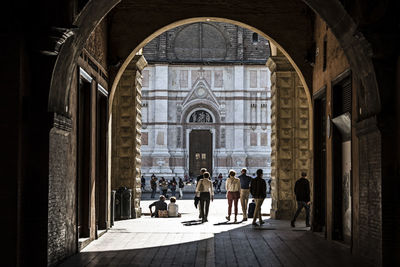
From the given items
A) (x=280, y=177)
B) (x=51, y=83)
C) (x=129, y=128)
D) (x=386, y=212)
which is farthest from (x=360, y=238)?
(x=129, y=128)

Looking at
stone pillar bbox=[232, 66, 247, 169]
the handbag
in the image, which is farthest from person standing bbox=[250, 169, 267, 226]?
stone pillar bbox=[232, 66, 247, 169]

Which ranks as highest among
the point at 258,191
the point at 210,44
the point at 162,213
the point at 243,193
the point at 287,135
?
the point at 210,44

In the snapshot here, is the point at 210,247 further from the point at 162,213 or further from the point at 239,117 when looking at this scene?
the point at 239,117

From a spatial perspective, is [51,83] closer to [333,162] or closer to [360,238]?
[360,238]

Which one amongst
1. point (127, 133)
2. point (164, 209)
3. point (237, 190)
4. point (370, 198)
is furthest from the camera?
point (164, 209)

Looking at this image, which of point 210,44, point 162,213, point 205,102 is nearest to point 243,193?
point 162,213

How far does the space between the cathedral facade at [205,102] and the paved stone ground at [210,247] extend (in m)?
27.7

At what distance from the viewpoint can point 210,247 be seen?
1158 cm

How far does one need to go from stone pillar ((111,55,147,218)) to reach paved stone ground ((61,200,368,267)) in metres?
2.54

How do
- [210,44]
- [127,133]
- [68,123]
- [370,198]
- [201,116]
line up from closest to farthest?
[370,198] → [68,123] → [127,133] → [210,44] → [201,116]

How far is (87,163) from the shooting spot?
11.9 meters

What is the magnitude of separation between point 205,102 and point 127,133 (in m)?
25.6

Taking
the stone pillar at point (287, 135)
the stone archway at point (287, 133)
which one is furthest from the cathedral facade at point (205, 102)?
the stone pillar at point (287, 135)

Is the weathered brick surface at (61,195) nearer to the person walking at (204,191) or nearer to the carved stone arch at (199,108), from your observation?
the person walking at (204,191)
